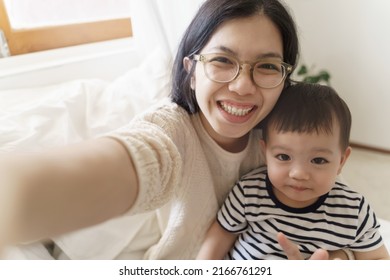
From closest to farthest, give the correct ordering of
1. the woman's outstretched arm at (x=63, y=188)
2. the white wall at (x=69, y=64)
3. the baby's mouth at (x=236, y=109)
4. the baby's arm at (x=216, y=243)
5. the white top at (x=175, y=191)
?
the woman's outstretched arm at (x=63, y=188) → the white top at (x=175, y=191) → the baby's mouth at (x=236, y=109) → the baby's arm at (x=216, y=243) → the white wall at (x=69, y=64)

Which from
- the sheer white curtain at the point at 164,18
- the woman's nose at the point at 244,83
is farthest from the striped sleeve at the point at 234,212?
the sheer white curtain at the point at 164,18

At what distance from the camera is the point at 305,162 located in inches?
22.3

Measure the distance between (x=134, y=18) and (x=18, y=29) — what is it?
1.47ft

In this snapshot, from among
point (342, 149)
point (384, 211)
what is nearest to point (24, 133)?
point (342, 149)

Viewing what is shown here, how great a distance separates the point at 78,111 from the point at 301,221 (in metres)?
0.72

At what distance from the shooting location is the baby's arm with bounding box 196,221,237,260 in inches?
25.5

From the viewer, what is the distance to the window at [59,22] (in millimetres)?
1110

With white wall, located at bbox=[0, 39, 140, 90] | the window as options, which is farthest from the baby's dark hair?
the window

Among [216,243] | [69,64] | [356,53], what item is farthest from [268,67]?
[356,53]

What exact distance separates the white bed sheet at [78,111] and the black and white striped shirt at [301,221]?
0.31 m

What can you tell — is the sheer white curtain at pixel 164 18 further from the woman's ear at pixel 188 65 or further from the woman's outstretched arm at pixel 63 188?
the woman's outstretched arm at pixel 63 188

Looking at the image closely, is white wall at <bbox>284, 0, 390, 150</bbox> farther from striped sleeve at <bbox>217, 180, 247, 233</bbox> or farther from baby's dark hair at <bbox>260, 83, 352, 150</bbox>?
striped sleeve at <bbox>217, 180, 247, 233</bbox>

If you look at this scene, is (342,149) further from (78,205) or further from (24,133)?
(24,133)
